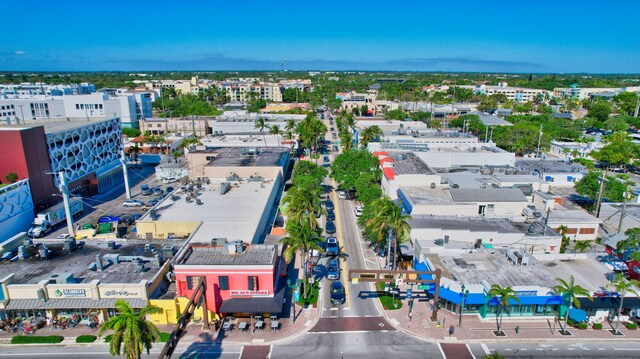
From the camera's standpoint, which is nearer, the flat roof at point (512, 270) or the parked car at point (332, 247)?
the flat roof at point (512, 270)

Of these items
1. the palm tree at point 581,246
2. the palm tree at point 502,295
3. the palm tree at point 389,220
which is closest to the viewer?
the palm tree at point 502,295

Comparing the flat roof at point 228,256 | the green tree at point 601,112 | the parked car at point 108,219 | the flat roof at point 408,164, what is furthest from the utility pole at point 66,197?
the green tree at point 601,112

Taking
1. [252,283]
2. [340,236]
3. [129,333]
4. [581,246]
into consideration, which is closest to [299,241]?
[252,283]

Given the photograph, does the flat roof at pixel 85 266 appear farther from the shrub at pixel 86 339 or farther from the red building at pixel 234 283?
the shrub at pixel 86 339

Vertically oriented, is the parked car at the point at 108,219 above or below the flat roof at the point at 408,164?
below

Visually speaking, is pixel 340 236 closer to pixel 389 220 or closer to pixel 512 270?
pixel 389 220

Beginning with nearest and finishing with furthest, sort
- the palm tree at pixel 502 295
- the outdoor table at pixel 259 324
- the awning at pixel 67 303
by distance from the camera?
the palm tree at pixel 502 295, the awning at pixel 67 303, the outdoor table at pixel 259 324

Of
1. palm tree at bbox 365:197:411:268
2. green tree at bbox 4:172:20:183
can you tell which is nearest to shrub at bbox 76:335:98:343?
palm tree at bbox 365:197:411:268

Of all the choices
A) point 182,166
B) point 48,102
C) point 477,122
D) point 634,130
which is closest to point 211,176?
point 182,166
